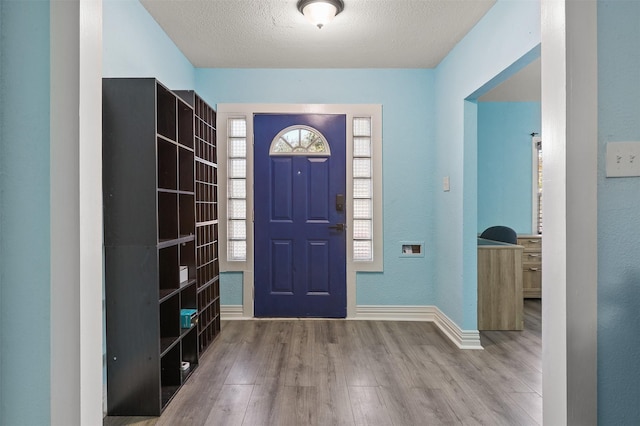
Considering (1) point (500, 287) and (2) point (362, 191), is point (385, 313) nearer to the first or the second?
(1) point (500, 287)

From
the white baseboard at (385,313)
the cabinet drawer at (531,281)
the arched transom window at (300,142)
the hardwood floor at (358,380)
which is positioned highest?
the arched transom window at (300,142)

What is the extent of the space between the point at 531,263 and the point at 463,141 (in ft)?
7.75

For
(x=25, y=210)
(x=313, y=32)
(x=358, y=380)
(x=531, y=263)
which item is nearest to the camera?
(x=25, y=210)

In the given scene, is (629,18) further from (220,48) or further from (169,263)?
(220,48)

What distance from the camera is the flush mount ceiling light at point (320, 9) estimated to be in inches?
97.2

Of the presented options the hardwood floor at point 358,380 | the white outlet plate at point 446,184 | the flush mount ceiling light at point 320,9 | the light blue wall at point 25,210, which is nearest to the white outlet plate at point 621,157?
the hardwood floor at point 358,380

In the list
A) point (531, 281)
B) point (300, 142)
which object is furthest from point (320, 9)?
point (531, 281)

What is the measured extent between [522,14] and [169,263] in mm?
2728

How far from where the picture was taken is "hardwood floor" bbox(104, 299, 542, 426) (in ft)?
6.57

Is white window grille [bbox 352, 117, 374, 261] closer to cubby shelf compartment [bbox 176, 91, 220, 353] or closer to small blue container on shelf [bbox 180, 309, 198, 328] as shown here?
cubby shelf compartment [bbox 176, 91, 220, 353]

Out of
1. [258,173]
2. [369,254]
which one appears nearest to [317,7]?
[258,173]

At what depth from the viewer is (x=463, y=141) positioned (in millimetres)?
3100

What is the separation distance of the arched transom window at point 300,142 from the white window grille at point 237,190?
1.16ft

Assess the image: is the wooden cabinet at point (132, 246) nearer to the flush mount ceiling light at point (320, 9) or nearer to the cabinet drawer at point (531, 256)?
the flush mount ceiling light at point (320, 9)
